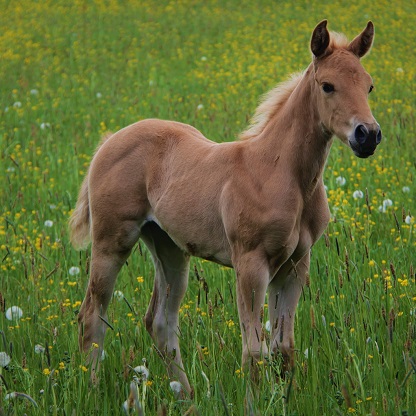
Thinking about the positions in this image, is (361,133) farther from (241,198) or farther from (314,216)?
(241,198)

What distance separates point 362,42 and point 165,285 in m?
1.97

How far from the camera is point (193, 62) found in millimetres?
14867

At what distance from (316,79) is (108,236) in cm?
164

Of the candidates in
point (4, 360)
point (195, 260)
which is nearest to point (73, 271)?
point (195, 260)

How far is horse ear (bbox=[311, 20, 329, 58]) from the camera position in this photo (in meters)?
3.98

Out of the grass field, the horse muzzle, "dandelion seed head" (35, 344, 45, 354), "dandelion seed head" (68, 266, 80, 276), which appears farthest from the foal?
"dandelion seed head" (68, 266, 80, 276)

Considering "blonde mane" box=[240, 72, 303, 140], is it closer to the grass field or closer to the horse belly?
the horse belly

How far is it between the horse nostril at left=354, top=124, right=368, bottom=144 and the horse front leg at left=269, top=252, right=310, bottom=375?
0.87 m

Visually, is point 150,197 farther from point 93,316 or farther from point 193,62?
point 193,62

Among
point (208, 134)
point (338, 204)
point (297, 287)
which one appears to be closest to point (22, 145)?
point (208, 134)

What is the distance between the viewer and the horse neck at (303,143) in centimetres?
411

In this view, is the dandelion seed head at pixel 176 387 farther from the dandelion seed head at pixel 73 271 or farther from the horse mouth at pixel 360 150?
the dandelion seed head at pixel 73 271

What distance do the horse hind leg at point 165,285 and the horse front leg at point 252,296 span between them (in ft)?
3.34

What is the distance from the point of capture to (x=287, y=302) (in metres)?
4.30
